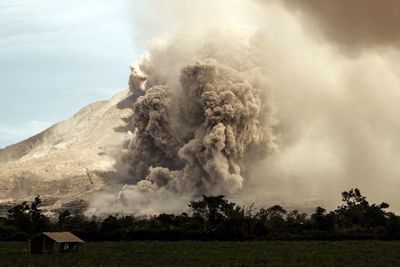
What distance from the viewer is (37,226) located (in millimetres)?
80812

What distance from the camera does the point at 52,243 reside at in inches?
1966

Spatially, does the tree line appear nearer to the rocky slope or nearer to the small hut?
the small hut

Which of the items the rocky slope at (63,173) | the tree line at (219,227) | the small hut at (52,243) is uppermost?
the rocky slope at (63,173)

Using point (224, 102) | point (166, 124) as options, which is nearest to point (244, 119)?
point (224, 102)

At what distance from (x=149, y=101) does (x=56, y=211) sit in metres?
30.5

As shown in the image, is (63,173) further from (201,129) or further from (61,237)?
(61,237)

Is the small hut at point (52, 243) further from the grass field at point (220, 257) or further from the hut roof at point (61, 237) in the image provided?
the grass field at point (220, 257)

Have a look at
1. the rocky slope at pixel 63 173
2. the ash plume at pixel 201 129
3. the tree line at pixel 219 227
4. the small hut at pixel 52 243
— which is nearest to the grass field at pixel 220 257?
the small hut at pixel 52 243

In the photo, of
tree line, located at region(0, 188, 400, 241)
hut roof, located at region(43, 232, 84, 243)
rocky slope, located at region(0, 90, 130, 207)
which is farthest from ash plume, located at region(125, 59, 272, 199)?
hut roof, located at region(43, 232, 84, 243)

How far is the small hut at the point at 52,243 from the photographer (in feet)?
161

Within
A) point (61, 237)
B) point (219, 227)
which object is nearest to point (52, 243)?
point (61, 237)

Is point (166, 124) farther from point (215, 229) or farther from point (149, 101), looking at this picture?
point (215, 229)

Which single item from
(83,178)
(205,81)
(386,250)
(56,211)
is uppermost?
(205,81)

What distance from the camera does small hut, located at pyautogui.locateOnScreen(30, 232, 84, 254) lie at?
49.0 metres
